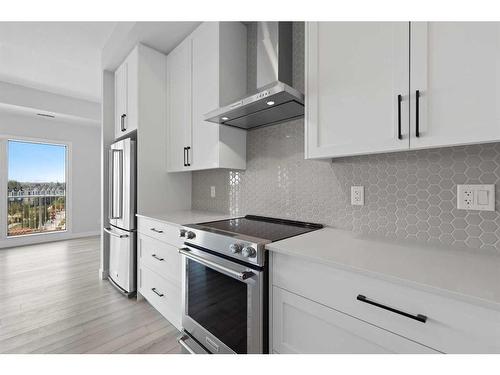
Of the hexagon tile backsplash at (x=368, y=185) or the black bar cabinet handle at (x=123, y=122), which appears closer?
the hexagon tile backsplash at (x=368, y=185)

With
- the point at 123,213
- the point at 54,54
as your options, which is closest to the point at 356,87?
the point at 123,213

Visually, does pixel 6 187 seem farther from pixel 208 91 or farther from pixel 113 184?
pixel 208 91

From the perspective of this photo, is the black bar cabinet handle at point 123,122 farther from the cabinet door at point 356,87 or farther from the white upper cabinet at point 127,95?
the cabinet door at point 356,87

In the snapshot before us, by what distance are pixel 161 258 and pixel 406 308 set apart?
177 centimetres

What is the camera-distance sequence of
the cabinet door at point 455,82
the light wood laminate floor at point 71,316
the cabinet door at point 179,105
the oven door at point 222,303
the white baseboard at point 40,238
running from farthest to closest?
the white baseboard at point 40,238
the cabinet door at point 179,105
the light wood laminate floor at point 71,316
the oven door at point 222,303
the cabinet door at point 455,82

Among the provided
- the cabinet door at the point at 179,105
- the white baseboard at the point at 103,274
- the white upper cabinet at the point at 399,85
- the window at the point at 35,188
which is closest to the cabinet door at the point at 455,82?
the white upper cabinet at the point at 399,85

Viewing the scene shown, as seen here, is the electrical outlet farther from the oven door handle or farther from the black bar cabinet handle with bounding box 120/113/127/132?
the black bar cabinet handle with bounding box 120/113/127/132

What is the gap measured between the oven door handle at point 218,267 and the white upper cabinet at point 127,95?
1.56 m

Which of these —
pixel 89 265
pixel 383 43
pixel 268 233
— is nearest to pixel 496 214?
pixel 383 43

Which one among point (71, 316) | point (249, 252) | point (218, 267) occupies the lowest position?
point (71, 316)

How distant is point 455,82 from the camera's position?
93 centimetres

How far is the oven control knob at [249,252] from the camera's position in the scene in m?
1.23
